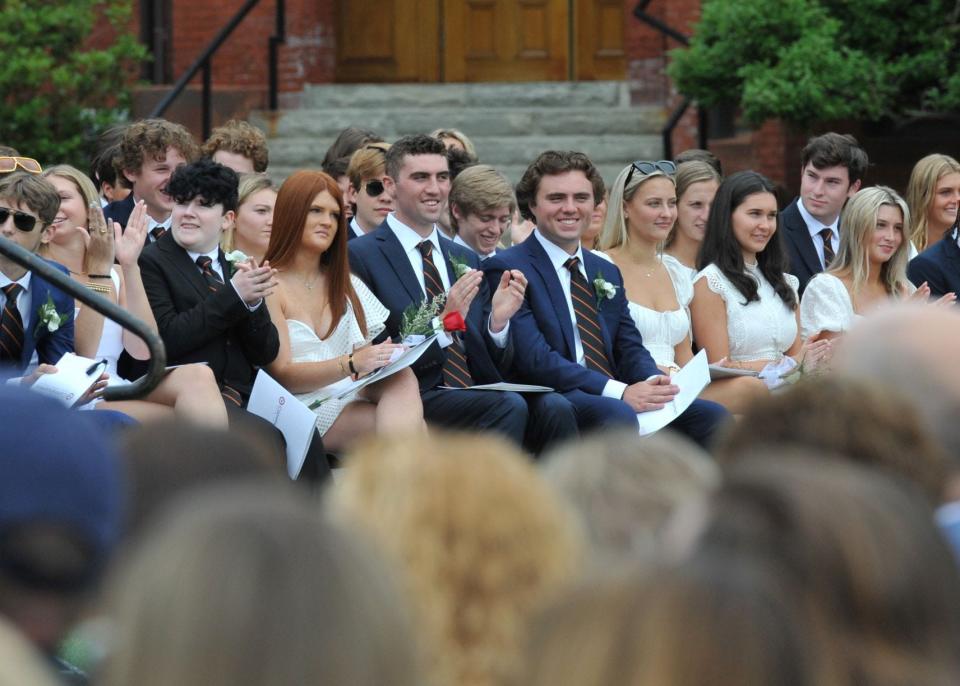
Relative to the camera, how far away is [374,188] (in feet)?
28.1

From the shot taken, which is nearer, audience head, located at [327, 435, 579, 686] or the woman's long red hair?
audience head, located at [327, 435, 579, 686]

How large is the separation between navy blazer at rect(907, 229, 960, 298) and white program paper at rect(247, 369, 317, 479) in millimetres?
3727

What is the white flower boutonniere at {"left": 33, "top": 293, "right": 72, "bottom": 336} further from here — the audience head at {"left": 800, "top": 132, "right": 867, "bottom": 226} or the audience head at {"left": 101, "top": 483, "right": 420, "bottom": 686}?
the audience head at {"left": 101, "top": 483, "right": 420, "bottom": 686}

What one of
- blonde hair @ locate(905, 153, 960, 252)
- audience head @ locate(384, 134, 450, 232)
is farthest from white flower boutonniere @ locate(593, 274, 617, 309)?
blonde hair @ locate(905, 153, 960, 252)

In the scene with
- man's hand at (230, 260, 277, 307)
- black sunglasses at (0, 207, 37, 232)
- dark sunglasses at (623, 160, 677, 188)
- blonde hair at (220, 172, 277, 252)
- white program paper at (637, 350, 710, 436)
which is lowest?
white program paper at (637, 350, 710, 436)

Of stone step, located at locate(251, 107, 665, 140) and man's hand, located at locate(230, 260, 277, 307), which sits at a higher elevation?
stone step, located at locate(251, 107, 665, 140)

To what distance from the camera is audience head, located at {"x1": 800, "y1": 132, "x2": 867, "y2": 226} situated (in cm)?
928

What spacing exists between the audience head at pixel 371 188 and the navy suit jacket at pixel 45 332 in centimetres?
235

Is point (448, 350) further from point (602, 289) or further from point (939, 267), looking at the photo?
point (939, 267)

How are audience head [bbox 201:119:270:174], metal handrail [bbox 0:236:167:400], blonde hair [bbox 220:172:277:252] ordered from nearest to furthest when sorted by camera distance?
metal handrail [bbox 0:236:167:400] < blonde hair [bbox 220:172:277:252] < audience head [bbox 201:119:270:174]

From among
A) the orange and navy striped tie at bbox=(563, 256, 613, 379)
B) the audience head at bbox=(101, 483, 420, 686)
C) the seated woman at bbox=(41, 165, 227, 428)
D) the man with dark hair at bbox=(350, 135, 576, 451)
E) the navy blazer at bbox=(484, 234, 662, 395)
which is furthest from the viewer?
the orange and navy striped tie at bbox=(563, 256, 613, 379)

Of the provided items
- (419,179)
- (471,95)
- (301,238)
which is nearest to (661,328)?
(419,179)

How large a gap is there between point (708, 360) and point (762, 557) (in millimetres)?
6332

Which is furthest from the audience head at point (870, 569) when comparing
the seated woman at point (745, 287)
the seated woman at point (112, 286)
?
the seated woman at point (745, 287)
